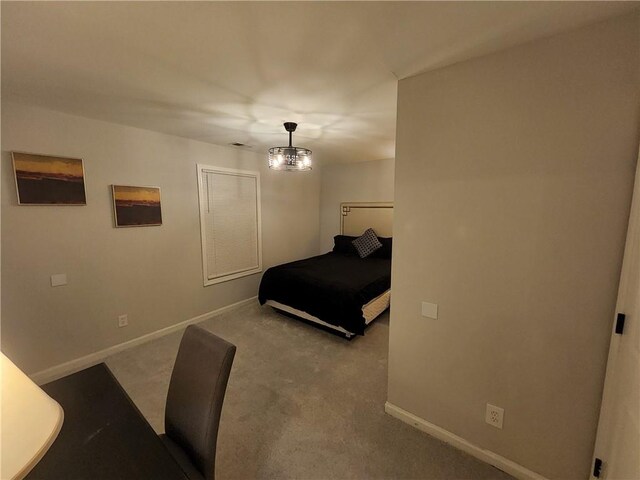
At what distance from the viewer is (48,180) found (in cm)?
222

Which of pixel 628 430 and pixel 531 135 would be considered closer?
pixel 628 430

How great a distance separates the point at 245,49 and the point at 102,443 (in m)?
1.82

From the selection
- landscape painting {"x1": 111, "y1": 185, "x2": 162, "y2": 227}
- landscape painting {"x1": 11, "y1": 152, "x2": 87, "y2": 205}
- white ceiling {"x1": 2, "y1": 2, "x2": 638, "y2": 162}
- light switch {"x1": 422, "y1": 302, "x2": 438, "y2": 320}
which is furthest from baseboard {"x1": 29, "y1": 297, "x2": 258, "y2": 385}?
light switch {"x1": 422, "y1": 302, "x2": 438, "y2": 320}

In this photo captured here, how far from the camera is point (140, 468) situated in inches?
32.5

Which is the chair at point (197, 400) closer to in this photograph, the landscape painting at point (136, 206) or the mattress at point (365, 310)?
the mattress at point (365, 310)

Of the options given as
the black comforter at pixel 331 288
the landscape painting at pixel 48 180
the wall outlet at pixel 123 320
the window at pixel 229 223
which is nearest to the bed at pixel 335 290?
the black comforter at pixel 331 288

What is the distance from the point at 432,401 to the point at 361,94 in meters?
2.23

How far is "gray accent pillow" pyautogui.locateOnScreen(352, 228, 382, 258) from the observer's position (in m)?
4.45

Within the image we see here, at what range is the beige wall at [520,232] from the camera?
3.86 ft

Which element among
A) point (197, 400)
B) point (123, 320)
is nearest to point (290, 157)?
point (197, 400)

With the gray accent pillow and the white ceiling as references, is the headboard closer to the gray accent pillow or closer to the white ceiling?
the gray accent pillow

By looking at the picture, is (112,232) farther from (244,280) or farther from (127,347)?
(244,280)

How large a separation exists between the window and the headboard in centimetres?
180

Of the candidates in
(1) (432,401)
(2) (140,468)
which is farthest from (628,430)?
(2) (140,468)
